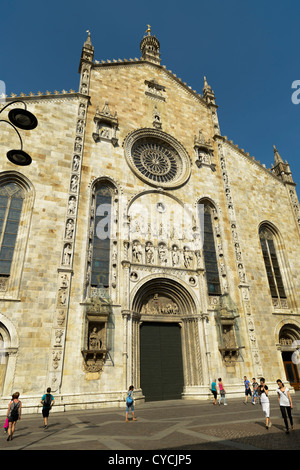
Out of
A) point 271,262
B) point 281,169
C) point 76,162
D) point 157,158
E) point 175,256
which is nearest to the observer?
point 76,162

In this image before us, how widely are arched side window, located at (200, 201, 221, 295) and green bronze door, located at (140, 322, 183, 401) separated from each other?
12.6ft

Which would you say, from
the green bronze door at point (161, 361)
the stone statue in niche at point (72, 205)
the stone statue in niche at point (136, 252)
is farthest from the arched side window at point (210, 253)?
the stone statue in niche at point (72, 205)

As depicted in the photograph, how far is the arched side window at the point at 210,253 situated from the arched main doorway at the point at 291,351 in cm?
584

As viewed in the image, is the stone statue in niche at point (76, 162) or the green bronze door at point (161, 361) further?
the stone statue in niche at point (76, 162)

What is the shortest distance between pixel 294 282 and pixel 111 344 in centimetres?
1498

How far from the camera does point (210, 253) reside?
68.9ft

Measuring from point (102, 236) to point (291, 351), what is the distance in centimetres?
1520

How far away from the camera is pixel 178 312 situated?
1872cm

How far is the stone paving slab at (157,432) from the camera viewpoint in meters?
7.09

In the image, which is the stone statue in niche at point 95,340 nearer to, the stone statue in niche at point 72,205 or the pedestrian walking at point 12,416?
the pedestrian walking at point 12,416

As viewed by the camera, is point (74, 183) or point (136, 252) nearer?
point (74, 183)

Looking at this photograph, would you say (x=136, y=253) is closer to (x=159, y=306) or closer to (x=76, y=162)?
(x=159, y=306)

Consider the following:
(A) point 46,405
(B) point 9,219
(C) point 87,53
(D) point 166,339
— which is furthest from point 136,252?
(C) point 87,53

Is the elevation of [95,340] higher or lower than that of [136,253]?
lower
